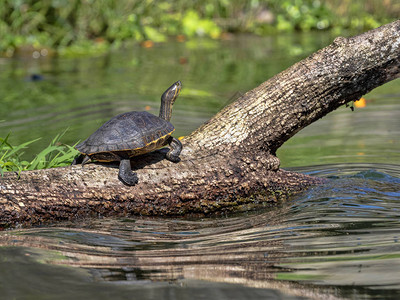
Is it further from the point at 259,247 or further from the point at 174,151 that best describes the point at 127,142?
the point at 259,247

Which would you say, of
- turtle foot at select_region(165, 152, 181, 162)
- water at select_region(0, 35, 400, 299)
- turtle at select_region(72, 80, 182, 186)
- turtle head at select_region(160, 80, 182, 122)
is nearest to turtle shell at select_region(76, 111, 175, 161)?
turtle at select_region(72, 80, 182, 186)

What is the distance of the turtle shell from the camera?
176 inches

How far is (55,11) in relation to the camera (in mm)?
13312

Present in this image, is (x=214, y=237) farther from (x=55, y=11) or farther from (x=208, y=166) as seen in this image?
(x=55, y=11)

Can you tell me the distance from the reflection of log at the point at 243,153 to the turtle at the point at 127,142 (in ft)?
0.32

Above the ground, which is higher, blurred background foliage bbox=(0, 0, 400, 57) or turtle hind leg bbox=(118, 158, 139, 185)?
blurred background foliage bbox=(0, 0, 400, 57)

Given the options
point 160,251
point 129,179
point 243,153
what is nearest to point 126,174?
point 129,179

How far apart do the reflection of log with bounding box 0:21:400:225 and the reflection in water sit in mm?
151

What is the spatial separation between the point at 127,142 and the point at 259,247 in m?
1.34

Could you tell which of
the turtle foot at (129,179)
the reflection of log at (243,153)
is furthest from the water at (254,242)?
the turtle foot at (129,179)

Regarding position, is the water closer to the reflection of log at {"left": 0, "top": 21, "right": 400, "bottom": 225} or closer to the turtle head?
the reflection of log at {"left": 0, "top": 21, "right": 400, "bottom": 225}

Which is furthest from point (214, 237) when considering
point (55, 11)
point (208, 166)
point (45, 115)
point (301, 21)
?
point (301, 21)

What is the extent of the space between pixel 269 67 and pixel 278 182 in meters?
6.84

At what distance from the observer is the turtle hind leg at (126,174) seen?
448cm
